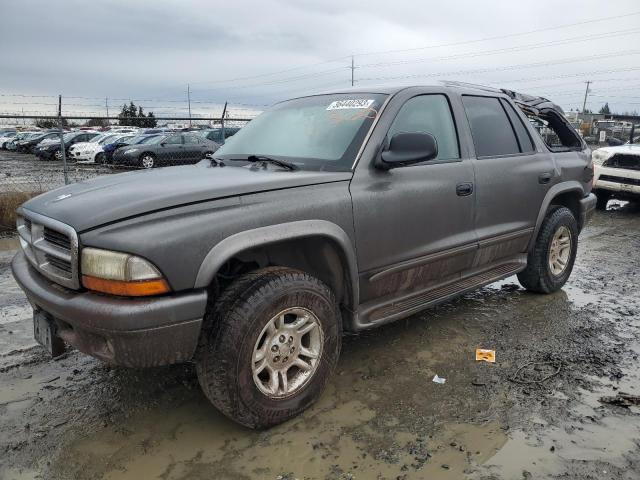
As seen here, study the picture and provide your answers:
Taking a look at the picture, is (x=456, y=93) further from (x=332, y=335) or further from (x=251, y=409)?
(x=251, y=409)

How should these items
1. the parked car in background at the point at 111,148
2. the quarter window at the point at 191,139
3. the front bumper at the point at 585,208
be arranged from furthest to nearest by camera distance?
the parked car in background at the point at 111,148
the quarter window at the point at 191,139
the front bumper at the point at 585,208

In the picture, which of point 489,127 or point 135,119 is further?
point 135,119

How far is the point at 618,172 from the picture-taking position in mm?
9492

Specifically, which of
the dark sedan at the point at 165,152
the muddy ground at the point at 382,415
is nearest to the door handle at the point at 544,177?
the muddy ground at the point at 382,415

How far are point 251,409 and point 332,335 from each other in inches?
23.6

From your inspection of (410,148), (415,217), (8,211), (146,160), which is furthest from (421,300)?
(146,160)

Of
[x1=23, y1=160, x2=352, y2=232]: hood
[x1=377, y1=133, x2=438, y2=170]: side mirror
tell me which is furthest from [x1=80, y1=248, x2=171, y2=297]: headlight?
[x1=377, y1=133, x2=438, y2=170]: side mirror

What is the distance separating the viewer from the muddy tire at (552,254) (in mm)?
4531

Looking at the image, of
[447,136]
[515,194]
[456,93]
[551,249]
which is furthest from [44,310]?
[551,249]

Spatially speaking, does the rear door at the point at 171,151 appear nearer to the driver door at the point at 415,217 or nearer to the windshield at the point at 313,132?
the windshield at the point at 313,132

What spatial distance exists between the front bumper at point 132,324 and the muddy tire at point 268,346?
159mm

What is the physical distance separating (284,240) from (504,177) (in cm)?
214

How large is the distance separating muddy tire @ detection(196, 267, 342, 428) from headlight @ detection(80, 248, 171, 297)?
0.37 m

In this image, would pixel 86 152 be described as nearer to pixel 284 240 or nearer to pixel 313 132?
pixel 313 132
